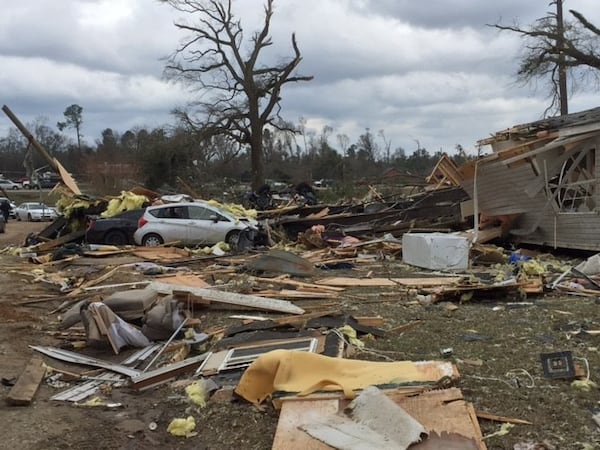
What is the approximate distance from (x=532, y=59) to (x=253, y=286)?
26004 millimetres

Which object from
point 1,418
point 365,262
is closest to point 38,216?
point 365,262

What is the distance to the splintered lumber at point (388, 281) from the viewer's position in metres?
11.2

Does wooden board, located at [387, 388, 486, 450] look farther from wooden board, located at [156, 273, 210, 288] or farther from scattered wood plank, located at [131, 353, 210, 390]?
wooden board, located at [156, 273, 210, 288]

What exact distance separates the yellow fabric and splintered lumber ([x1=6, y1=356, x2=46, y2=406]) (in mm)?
2026

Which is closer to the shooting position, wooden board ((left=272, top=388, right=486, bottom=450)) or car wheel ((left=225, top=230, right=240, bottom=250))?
wooden board ((left=272, top=388, right=486, bottom=450))

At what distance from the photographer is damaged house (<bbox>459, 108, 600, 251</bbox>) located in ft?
47.5

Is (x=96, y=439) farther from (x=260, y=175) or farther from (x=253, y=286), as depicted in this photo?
(x=260, y=175)

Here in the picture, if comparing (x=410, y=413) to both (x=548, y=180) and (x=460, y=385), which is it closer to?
(x=460, y=385)

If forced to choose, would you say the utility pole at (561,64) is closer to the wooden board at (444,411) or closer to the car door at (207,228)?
the car door at (207,228)

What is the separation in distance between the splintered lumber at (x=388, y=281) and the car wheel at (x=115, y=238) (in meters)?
9.87

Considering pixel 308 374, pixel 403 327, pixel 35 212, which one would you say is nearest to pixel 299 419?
pixel 308 374

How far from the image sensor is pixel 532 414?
471 centimetres

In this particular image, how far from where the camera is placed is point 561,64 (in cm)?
3117

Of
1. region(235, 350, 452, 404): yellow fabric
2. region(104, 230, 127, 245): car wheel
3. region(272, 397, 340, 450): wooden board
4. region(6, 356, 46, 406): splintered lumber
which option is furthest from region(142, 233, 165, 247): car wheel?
region(272, 397, 340, 450): wooden board
